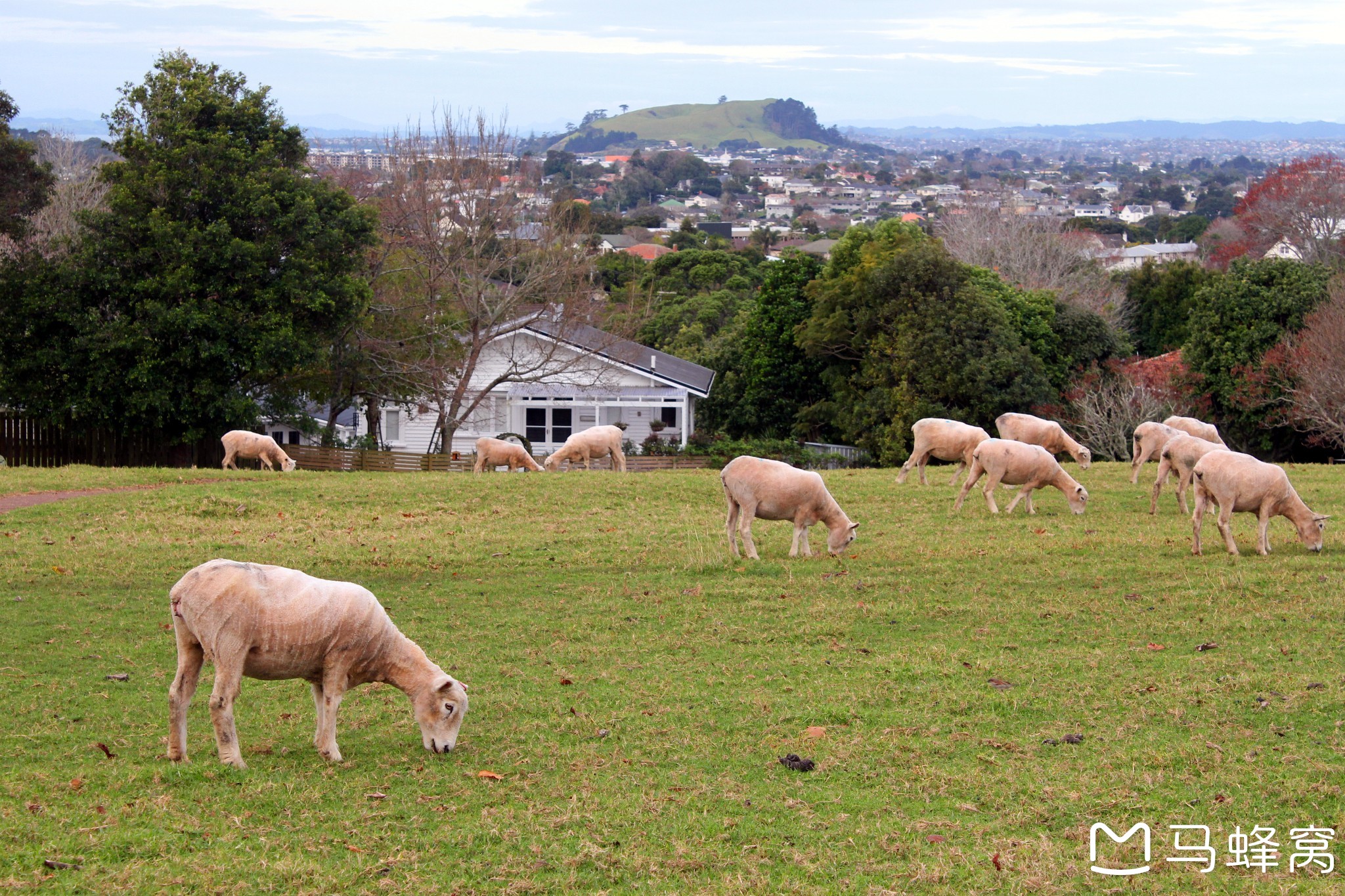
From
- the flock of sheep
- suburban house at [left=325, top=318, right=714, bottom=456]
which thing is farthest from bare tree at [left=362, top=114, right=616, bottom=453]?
the flock of sheep

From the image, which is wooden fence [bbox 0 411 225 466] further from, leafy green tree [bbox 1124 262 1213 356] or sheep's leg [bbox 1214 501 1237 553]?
leafy green tree [bbox 1124 262 1213 356]

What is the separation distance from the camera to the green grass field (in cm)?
736

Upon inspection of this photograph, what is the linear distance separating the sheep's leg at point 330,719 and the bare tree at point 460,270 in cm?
3087

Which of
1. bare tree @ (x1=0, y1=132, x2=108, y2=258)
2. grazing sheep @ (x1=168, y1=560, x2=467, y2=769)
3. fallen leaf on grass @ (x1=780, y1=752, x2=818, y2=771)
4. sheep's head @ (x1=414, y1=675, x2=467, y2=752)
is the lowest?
fallen leaf on grass @ (x1=780, y1=752, x2=818, y2=771)

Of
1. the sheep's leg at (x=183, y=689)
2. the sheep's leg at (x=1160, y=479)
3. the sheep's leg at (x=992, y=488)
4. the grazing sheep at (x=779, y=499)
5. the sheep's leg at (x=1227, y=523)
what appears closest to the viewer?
the sheep's leg at (x=183, y=689)

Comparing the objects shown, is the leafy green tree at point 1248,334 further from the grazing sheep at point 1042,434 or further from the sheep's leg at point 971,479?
the sheep's leg at point 971,479

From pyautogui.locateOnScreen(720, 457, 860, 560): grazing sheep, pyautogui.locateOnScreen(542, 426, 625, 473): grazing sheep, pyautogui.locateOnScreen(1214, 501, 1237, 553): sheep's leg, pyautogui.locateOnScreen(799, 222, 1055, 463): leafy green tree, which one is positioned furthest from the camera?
pyautogui.locateOnScreen(799, 222, 1055, 463): leafy green tree

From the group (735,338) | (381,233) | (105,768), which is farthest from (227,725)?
(735,338)

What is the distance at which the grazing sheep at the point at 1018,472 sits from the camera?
69.1 feet

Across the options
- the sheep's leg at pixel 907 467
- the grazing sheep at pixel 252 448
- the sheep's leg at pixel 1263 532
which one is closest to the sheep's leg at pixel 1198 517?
the sheep's leg at pixel 1263 532

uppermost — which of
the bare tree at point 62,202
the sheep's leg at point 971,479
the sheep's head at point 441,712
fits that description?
the bare tree at point 62,202

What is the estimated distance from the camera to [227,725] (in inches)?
345

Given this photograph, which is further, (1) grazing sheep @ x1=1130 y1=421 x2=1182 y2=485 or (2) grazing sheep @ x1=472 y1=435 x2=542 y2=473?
(2) grazing sheep @ x1=472 y1=435 x2=542 y2=473

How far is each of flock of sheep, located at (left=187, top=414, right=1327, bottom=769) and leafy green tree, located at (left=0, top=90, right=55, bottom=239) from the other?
7.28 m
